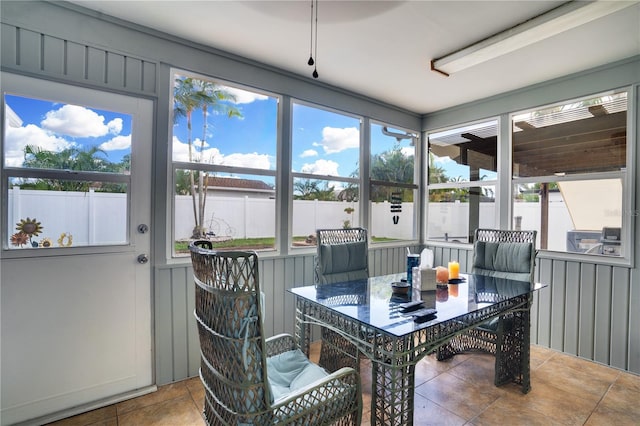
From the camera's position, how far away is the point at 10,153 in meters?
1.85

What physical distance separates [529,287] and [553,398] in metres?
0.82

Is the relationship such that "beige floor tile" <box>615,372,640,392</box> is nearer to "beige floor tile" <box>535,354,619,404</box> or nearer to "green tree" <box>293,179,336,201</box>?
"beige floor tile" <box>535,354,619,404</box>

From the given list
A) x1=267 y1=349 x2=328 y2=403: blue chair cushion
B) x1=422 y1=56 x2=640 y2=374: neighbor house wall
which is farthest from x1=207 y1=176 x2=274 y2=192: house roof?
x1=422 y1=56 x2=640 y2=374: neighbor house wall

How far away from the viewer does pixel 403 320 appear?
152 cm

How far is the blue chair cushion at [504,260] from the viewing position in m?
2.48

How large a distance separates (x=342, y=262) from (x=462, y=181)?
2231 millimetres

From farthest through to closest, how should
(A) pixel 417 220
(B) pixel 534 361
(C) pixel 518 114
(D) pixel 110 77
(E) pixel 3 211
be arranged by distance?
1. (A) pixel 417 220
2. (C) pixel 518 114
3. (B) pixel 534 361
4. (D) pixel 110 77
5. (E) pixel 3 211

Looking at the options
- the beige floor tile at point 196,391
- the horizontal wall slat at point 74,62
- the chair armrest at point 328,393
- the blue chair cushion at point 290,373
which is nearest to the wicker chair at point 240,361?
the chair armrest at point 328,393

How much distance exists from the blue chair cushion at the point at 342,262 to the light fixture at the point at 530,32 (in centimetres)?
174

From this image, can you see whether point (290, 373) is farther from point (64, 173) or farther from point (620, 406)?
point (620, 406)

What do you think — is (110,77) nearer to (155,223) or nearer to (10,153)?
(10,153)

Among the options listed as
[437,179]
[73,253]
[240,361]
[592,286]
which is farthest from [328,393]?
[437,179]

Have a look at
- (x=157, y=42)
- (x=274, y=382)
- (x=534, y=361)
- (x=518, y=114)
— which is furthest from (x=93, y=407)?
(x=518, y=114)

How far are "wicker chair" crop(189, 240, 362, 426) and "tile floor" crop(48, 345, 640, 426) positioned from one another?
0.90m
